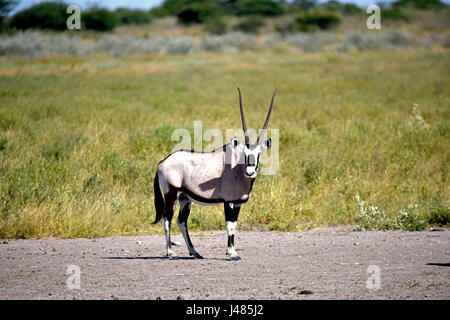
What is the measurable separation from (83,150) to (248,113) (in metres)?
6.21

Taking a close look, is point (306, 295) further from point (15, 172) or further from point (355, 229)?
point (15, 172)

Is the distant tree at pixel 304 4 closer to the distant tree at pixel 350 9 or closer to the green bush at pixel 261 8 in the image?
the distant tree at pixel 350 9

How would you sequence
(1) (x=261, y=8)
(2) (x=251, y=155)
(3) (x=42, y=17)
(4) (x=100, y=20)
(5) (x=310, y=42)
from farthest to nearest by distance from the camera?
(1) (x=261, y=8), (4) (x=100, y=20), (5) (x=310, y=42), (3) (x=42, y=17), (2) (x=251, y=155)

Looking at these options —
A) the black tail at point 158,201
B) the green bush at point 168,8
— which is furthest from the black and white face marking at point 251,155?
the green bush at point 168,8

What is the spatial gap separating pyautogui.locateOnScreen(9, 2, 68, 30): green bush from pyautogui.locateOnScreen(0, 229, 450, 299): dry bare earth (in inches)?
728

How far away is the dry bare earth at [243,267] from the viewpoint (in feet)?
19.4

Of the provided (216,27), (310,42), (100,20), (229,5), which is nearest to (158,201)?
(310,42)

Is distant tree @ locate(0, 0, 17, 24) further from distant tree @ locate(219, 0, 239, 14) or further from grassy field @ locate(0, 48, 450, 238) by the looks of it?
distant tree @ locate(219, 0, 239, 14)

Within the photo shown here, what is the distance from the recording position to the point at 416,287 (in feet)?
20.0

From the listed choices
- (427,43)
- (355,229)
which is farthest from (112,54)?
(355,229)

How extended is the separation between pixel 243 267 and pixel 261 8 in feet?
208

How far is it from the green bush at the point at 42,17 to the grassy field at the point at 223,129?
1.65 meters

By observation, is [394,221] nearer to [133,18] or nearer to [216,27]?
[216,27]

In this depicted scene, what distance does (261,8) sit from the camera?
68.0 m
